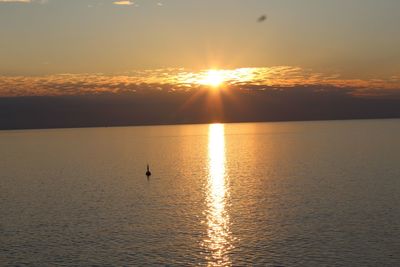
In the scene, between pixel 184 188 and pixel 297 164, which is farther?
pixel 297 164

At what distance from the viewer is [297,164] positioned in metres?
139

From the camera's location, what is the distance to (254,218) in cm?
6244

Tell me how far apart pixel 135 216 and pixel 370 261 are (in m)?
33.4

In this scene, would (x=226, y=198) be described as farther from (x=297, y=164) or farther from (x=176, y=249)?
(x=297, y=164)

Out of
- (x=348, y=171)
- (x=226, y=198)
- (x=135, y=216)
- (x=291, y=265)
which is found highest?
(x=348, y=171)

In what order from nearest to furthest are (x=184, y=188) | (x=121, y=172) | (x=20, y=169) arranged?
(x=184, y=188)
(x=121, y=172)
(x=20, y=169)

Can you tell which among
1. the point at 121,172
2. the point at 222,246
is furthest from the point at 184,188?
the point at 222,246

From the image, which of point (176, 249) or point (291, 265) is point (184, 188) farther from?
point (291, 265)

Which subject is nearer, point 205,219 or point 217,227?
point 217,227

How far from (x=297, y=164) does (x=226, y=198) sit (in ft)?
210

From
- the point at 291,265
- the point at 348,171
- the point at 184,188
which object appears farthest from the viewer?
the point at 348,171

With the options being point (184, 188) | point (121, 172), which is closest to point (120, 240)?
point (184, 188)

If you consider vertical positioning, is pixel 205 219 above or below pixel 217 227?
above

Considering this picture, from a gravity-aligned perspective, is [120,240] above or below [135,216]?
below
